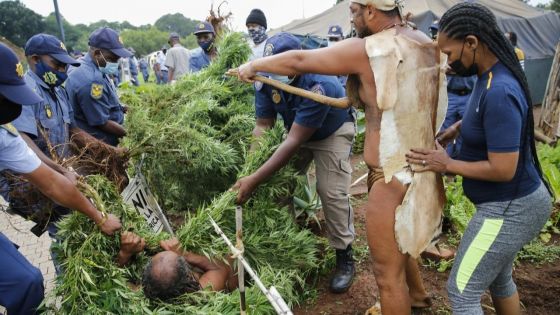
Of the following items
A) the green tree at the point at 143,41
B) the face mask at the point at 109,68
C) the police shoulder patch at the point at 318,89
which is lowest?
the green tree at the point at 143,41

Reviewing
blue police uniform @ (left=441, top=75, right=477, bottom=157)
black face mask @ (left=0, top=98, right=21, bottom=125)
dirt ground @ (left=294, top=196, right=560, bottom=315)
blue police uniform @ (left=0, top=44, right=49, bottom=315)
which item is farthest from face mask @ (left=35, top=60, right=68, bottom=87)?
blue police uniform @ (left=441, top=75, right=477, bottom=157)

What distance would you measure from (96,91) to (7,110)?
5.52 feet

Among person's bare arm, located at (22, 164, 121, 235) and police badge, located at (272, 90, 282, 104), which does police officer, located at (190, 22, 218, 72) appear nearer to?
police badge, located at (272, 90, 282, 104)

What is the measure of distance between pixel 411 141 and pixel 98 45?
3.23m

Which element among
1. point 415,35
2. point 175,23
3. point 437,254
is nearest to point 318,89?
point 415,35

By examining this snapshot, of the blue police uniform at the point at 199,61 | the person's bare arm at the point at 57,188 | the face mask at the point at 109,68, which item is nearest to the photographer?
the person's bare arm at the point at 57,188

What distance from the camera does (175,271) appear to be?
2.29 meters

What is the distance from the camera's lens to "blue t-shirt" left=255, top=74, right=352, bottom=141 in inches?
117

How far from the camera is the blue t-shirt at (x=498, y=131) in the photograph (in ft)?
6.15

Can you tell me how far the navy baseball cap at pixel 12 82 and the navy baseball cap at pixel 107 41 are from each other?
6.10 feet

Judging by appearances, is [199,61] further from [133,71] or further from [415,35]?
[133,71]

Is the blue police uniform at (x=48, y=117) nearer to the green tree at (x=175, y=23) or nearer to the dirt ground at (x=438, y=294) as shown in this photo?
the dirt ground at (x=438, y=294)

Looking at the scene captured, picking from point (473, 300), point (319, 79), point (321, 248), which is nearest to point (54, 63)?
point (319, 79)

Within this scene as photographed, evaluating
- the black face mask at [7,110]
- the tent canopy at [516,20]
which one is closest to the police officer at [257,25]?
the black face mask at [7,110]
